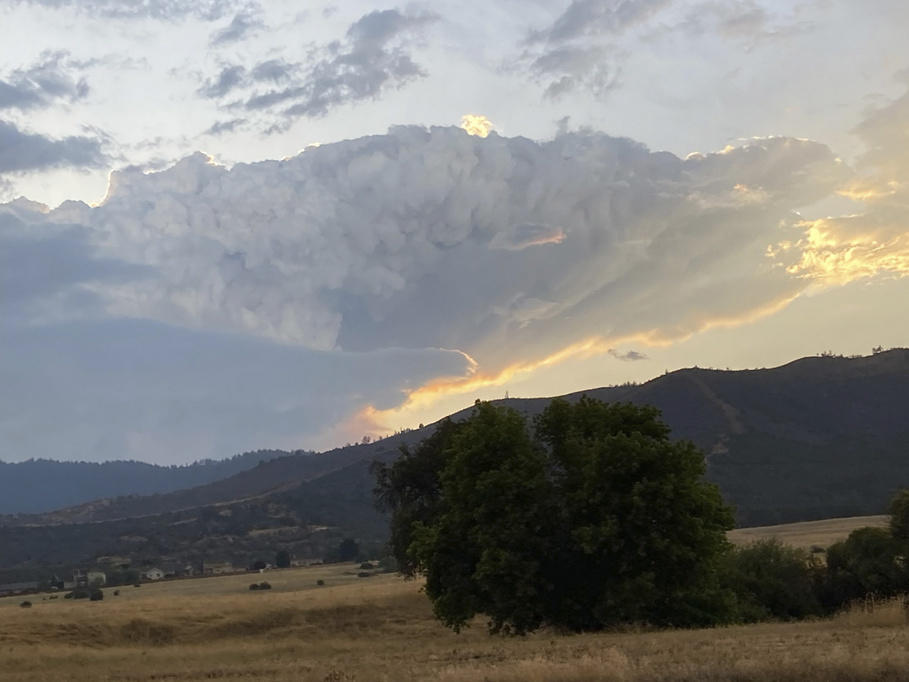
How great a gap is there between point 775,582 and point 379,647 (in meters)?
22.8

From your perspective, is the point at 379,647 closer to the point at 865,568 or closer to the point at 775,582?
the point at 775,582

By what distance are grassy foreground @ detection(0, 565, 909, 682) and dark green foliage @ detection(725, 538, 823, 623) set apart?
13.4m

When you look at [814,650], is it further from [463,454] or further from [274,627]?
[274,627]

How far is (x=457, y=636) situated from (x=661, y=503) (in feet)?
40.5

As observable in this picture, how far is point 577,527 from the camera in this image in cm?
3894

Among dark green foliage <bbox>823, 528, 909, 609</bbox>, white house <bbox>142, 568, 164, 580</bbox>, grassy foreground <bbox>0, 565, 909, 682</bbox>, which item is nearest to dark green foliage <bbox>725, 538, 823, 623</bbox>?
dark green foliage <bbox>823, 528, 909, 609</bbox>

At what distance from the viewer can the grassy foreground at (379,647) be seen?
19.6 m

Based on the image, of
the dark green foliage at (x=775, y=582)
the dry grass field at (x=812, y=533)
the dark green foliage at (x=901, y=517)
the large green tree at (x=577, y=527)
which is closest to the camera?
the large green tree at (x=577, y=527)

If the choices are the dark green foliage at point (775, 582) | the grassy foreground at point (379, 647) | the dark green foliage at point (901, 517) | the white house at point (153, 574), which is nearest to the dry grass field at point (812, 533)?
the dark green foliage at point (775, 582)

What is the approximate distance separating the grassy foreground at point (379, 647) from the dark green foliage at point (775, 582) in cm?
1340

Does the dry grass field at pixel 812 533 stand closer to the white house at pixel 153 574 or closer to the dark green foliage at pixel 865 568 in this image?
the dark green foliage at pixel 865 568

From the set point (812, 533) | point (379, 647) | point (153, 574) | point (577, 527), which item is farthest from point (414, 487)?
point (153, 574)

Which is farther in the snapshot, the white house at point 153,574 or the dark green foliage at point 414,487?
the white house at point 153,574

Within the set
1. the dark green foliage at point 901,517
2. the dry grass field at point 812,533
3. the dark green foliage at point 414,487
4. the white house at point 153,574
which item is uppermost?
the dark green foliage at point 414,487
